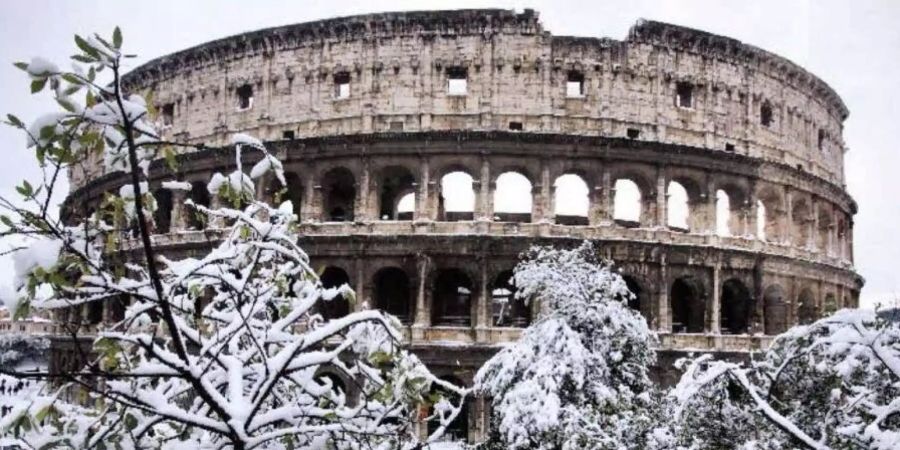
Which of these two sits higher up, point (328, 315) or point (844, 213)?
point (844, 213)

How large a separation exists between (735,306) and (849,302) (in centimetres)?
605

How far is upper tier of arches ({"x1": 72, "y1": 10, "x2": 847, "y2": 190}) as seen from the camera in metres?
20.7

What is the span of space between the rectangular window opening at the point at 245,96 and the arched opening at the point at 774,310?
52.9 feet

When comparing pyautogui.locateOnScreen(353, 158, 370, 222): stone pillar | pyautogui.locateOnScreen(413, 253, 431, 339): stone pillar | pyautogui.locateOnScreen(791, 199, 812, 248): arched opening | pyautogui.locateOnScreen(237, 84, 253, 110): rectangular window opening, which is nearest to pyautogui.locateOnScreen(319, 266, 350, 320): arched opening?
pyautogui.locateOnScreen(353, 158, 370, 222): stone pillar

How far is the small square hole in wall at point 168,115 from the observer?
78.5 feet

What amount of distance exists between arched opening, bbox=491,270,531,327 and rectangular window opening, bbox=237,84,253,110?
9019 mm

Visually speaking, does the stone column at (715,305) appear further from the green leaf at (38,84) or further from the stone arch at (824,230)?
the green leaf at (38,84)

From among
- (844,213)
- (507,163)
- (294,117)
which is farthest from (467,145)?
(844,213)

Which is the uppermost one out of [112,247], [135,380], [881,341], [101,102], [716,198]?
[716,198]

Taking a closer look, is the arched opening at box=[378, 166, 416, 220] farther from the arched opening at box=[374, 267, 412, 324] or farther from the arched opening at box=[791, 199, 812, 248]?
the arched opening at box=[791, 199, 812, 248]

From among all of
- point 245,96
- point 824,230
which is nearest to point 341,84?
point 245,96

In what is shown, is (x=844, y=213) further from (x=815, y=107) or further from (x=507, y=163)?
(x=507, y=163)

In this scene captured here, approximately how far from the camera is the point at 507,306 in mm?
22266

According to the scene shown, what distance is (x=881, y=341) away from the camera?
380 cm
